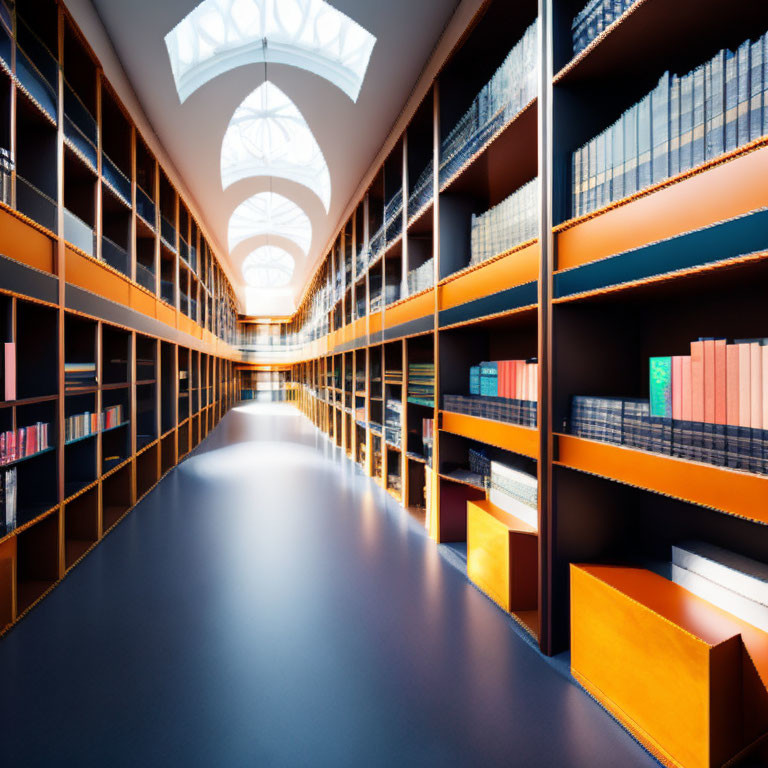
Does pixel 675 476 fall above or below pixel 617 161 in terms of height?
below

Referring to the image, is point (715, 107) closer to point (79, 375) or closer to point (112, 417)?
point (79, 375)

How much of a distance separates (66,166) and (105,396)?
2429 millimetres

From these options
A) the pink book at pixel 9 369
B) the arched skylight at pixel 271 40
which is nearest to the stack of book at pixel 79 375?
the pink book at pixel 9 369

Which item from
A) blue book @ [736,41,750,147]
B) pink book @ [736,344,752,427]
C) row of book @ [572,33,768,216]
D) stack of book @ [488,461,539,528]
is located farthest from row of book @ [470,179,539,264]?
stack of book @ [488,461,539,528]

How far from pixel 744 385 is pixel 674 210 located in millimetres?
695

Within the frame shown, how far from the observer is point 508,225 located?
8.68 ft

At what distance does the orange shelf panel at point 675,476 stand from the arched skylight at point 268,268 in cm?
1680

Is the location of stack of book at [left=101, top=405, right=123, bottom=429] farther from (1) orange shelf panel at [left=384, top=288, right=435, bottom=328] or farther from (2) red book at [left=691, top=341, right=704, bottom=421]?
(2) red book at [left=691, top=341, right=704, bottom=421]

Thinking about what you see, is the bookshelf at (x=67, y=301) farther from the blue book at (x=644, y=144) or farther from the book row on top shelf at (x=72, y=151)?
the blue book at (x=644, y=144)

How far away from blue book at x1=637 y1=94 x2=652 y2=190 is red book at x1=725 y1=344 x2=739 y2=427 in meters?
0.78

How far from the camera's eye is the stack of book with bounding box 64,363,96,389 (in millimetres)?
3266

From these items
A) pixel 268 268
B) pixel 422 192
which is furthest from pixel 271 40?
pixel 268 268

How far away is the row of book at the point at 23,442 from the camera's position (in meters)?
2.42

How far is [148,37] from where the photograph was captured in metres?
3.89
